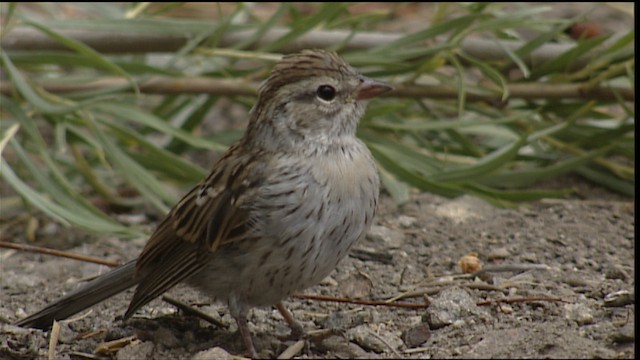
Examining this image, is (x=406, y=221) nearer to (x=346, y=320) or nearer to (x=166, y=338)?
(x=346, y=320)

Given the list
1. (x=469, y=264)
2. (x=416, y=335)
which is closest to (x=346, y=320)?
(x=416, y=335)

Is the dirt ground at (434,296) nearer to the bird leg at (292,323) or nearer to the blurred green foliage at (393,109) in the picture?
the bird leg at (292,323)

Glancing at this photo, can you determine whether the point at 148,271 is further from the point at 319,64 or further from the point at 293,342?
the point at 319,64

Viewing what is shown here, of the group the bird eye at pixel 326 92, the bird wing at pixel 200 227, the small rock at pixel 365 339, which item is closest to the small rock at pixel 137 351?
the bird wing at pixel 200 227

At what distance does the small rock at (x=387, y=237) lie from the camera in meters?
5.33

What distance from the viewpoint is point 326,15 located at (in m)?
6.20

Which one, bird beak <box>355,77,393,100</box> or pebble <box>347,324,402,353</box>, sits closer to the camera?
pebble <box>347,324,402,353</box>

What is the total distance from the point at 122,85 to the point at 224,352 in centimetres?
288

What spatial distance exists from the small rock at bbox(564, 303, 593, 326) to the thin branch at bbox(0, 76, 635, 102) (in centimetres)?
224

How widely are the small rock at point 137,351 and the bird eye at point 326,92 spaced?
3.93ft

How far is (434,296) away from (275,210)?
859mm

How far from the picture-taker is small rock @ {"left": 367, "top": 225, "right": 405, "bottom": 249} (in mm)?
5332

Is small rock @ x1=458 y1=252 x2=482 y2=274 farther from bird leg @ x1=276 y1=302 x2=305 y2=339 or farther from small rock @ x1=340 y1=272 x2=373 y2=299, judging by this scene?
bird leg @ x1=276 y1=302 x2=305 y2=339

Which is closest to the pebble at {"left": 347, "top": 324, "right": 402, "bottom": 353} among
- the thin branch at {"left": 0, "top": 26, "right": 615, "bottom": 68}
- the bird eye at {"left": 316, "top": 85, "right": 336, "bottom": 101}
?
the bird eye at {"left": 316, "top": 85, "right": 336, "bottom": 101}
